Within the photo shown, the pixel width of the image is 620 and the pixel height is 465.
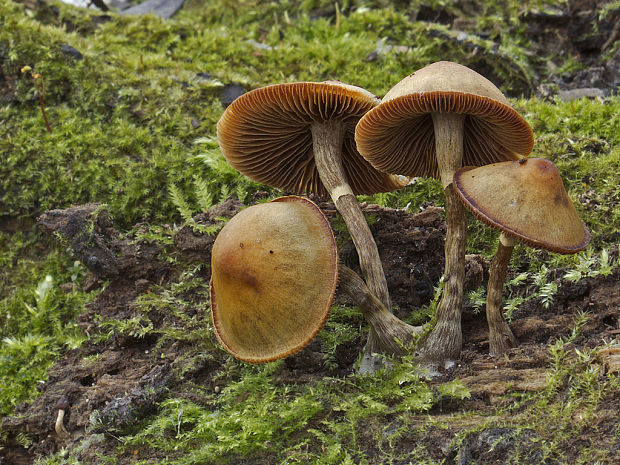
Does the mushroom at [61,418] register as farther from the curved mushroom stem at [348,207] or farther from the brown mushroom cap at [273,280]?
the curved mushroom stem at [348,207]

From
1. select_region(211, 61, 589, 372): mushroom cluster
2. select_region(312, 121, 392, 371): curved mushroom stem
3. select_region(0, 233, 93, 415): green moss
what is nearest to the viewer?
select_region(211, 61, 589, 372): mushroom cluster

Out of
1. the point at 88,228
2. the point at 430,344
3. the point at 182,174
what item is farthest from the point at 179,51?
the point at 430,344

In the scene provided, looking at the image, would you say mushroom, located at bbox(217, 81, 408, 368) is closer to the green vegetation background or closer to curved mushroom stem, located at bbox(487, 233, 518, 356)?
the green vegetation background

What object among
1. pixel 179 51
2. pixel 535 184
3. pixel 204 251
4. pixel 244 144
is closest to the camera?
pixel 535 184

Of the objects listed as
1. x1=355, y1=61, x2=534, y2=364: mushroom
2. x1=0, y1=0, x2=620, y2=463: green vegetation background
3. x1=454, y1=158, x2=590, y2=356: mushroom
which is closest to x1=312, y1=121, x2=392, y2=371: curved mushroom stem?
x1=355, y1=61, x2=534, y2=364: mushroom

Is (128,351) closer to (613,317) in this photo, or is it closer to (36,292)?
(36,292)

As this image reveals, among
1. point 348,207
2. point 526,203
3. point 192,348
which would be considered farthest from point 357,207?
point 192,348

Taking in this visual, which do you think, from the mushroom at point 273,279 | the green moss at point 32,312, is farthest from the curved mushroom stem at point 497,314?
the green moss at point 32,312
